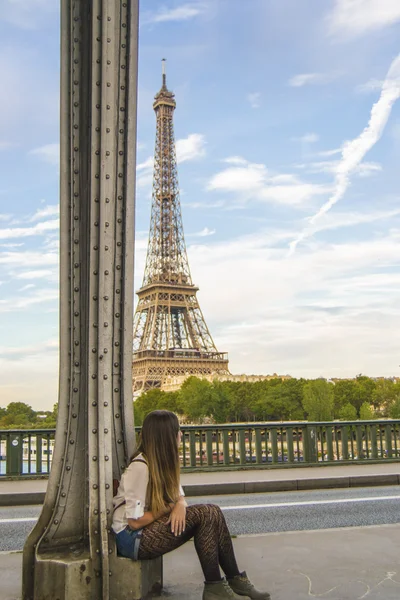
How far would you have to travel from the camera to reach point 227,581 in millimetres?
4086

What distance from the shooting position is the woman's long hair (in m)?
3.99

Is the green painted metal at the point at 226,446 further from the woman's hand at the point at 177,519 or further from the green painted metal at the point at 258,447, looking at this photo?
the woman's hand at the point at 177,519

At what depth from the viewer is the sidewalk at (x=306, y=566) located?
14.0ft

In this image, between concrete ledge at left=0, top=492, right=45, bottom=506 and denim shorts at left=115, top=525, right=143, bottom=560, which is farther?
concrete ledge at left=0, top=492, right=45, bottom=506

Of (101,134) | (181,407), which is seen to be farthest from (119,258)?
(181,407)

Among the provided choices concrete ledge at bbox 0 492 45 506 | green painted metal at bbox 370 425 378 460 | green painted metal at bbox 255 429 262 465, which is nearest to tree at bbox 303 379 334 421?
green painted metal at bbox 370 425 378 460

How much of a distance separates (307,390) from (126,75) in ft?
224

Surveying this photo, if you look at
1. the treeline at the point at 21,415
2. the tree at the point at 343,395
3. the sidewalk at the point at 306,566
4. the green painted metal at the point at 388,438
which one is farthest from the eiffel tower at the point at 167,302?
the sidewalk at the point at 306,566

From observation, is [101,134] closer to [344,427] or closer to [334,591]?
[334,591]

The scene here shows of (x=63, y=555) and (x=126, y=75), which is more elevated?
(x=126, y=75)

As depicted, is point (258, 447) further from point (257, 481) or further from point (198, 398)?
point (198, 398)

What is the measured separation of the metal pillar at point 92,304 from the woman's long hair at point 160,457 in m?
0.19

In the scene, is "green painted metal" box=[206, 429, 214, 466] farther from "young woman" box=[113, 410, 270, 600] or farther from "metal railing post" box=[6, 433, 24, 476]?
"young woman" box=[113, 410, 270, 600]

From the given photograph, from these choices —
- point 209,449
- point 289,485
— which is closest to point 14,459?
point 209,449
